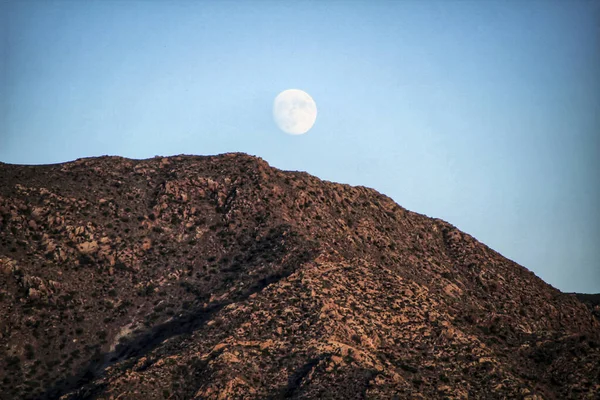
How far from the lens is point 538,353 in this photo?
286ft

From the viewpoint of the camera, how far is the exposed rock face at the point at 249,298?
7562 centimetres

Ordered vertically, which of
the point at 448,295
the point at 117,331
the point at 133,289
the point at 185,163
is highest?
the point at 185,163

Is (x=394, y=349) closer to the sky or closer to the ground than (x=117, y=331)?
closer to the sky

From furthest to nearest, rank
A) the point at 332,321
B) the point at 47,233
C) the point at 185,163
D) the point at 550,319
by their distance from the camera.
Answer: the point at 185,163
the point at 550,319
the point at 47,233
the point at 332,321

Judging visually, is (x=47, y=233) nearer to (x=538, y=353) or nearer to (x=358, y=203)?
(x=358, y=203)

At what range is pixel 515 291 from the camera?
107000mm

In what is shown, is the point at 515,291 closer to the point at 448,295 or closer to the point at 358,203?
the point at 448,295

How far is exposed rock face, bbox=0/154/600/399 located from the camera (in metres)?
75.6

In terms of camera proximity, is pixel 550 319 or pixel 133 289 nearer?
pixel 133 289

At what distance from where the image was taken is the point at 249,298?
8425cm

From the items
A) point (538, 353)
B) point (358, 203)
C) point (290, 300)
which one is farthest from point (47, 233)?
point (538, 353)

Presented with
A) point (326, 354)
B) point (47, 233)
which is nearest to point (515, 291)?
point (326, 354)

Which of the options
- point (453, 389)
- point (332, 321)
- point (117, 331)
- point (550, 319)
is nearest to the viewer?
point (453, 389)

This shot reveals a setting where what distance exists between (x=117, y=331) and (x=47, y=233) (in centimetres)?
1830
